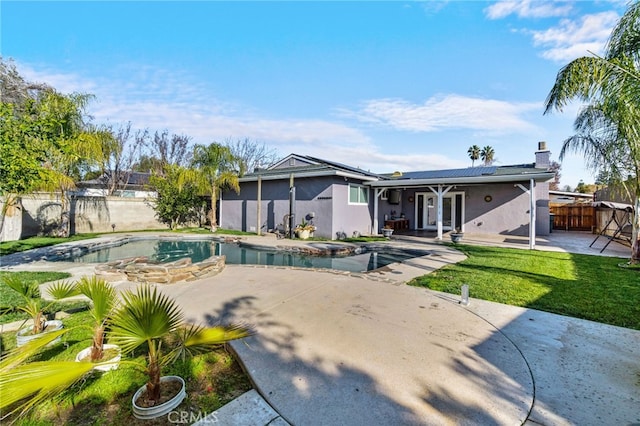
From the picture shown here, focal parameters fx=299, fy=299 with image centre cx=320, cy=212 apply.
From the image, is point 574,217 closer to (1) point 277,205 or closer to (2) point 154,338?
(1) point 277,205

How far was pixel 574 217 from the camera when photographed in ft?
63.8

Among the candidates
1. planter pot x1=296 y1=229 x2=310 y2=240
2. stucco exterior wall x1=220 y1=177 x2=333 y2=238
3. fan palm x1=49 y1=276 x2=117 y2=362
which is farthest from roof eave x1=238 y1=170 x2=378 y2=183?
fan palm x1=49 y1=276 x2=117 y2=362

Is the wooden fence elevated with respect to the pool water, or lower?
elevated

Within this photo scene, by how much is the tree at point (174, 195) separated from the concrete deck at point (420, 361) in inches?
535

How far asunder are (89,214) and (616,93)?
20323 millimetres

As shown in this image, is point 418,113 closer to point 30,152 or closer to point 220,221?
point 220,221

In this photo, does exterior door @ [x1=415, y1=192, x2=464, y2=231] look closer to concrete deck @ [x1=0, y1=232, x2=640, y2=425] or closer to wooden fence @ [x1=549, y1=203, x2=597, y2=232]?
wooden fence @ [x1=549, y1=203, x2=597, y2=232]

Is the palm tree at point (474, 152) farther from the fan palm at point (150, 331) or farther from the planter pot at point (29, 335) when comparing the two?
the planter pot at point (29, 335)

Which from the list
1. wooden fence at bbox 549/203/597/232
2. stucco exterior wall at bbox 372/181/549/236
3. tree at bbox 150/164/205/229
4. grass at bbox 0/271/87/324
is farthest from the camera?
wooden fence at bbox 549/203/597/232

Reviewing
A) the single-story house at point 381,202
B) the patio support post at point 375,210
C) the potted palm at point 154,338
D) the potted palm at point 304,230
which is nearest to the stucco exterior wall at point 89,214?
the single-story house at point 381,202

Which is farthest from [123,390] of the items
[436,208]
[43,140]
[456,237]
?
[436,208]

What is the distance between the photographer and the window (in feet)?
48.6

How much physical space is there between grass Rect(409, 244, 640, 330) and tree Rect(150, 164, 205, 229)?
14.9 metres

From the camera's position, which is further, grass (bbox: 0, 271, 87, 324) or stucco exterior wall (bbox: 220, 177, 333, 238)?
stucco exterior wall (bbox: 220, 177, 333, 238)
